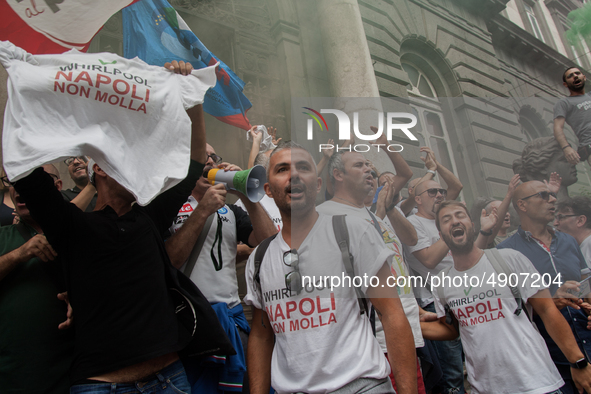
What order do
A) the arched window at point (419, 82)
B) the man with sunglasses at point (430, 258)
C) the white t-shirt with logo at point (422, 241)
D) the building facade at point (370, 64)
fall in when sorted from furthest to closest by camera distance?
the arched window at point (419, 82) → the building facade at point (370, 64) → the white t-shirt with logo at point (422, 241) → the man with sunglasses at point (430, 258)

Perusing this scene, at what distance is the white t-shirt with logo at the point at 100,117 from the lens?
1.49 m

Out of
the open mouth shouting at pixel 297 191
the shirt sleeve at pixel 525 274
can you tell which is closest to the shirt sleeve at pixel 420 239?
the shirt sleeve at pixel 525 274

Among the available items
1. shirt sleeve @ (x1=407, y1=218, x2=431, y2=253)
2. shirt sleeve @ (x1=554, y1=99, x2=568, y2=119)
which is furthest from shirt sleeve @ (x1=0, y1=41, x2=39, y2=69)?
shirt sleeve @ (x1=554, y1=99, x2=568, y2=119)

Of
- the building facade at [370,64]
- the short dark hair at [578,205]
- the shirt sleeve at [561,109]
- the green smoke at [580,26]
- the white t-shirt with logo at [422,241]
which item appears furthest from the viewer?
the green smoke at [580,26]

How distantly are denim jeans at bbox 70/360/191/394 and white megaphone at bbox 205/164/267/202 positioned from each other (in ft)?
3.09

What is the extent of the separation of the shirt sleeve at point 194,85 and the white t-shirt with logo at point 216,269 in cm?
70

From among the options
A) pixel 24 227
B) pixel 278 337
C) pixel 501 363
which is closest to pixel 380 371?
pixel 278 337

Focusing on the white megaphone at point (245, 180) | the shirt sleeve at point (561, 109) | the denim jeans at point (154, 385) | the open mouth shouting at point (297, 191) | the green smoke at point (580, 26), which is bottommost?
the denim jeans at point (154, 385)

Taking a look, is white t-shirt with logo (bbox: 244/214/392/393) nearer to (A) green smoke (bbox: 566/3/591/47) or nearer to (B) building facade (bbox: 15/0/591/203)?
(B) building facade (bbox: 15/0/591/203)

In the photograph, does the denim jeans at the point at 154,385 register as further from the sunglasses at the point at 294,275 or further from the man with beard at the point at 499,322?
the man with beard at the point at 499,322

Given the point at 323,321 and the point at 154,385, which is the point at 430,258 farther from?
the point at 154,385

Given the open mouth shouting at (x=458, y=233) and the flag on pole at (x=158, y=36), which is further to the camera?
the flag on pole at (x=158, y=36)

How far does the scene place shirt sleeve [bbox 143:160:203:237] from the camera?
79.0 inches

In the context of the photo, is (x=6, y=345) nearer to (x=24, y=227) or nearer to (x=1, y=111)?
(x=24, y=227)
